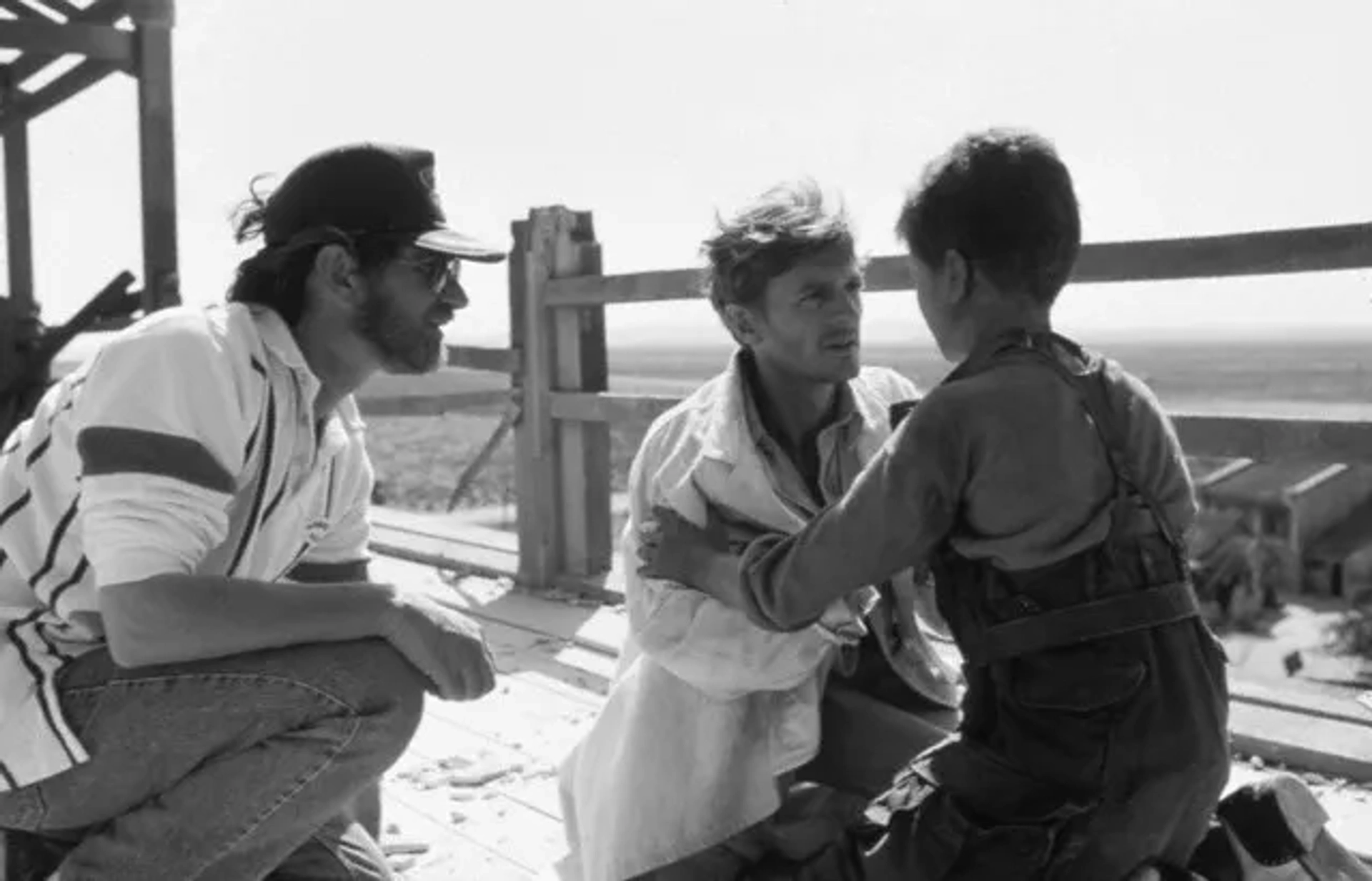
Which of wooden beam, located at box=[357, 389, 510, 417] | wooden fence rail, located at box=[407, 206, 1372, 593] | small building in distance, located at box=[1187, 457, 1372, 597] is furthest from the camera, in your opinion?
small building in distance, located at box=[1187, 457, 1372, 597]

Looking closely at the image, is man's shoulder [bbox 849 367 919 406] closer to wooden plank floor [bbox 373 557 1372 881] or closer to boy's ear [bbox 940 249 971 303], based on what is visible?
boy's ear [bbox 940 249 971 303]

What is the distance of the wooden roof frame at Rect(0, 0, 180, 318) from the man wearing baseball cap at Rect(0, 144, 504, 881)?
4.99 meters

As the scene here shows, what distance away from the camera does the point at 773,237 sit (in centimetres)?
245

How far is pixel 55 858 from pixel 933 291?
158 cm

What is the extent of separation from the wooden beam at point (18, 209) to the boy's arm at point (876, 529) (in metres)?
7.09

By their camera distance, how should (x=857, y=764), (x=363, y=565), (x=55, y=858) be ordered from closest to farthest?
1. (x=55, y=858)
2. (x=857, y=764)
3. (x=363, y=565)

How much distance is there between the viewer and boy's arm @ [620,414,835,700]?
Answer: 7.30 ft

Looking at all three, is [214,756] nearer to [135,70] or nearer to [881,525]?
[881,525]

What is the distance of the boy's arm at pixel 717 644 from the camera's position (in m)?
2.23

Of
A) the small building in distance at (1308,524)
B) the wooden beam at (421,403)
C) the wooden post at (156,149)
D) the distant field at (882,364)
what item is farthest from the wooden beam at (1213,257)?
the small building in distance at (1308,524)

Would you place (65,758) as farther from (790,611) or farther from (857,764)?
(857,764)

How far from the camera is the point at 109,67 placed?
703 cm

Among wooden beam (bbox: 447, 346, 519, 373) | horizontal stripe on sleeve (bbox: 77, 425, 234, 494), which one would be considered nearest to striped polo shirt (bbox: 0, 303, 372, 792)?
horizontal stripe on sleeve (bbox: 77, 425, 234, 494)

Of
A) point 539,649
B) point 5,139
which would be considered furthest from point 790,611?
point 5,139
